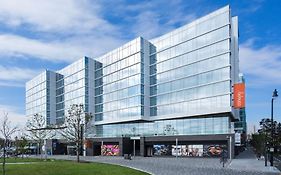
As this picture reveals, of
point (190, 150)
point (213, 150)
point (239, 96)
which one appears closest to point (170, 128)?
point (190, 150)

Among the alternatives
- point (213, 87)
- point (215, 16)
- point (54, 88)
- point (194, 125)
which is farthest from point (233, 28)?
point (54, 88)

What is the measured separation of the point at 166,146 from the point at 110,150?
17121mm

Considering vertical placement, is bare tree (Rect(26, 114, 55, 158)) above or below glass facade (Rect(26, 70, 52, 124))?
below

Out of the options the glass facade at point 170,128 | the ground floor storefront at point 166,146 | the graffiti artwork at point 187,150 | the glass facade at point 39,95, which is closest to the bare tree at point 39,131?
the ground floor storefront at point 166,146

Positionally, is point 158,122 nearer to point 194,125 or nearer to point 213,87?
point 194,125

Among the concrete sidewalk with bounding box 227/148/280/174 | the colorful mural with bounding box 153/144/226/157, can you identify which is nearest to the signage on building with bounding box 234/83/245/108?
the colorful mural with bounding box 153/144/226/157

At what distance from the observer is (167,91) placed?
84.1m

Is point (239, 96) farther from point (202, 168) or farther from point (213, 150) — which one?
point (202, 168)

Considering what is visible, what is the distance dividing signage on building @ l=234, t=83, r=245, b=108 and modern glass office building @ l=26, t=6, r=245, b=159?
0.93 meters

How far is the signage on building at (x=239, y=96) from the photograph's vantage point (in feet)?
225

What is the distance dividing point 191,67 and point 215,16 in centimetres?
1203

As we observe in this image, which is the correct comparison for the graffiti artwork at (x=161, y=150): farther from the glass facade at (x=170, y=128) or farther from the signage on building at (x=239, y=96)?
the signage on building at (x=239, y=96)

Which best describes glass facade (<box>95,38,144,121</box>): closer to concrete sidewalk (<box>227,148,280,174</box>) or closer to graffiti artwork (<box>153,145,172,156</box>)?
graffiti artwork (<box>153,145,172,156</box>)

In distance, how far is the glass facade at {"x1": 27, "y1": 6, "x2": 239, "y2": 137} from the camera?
232 ft
